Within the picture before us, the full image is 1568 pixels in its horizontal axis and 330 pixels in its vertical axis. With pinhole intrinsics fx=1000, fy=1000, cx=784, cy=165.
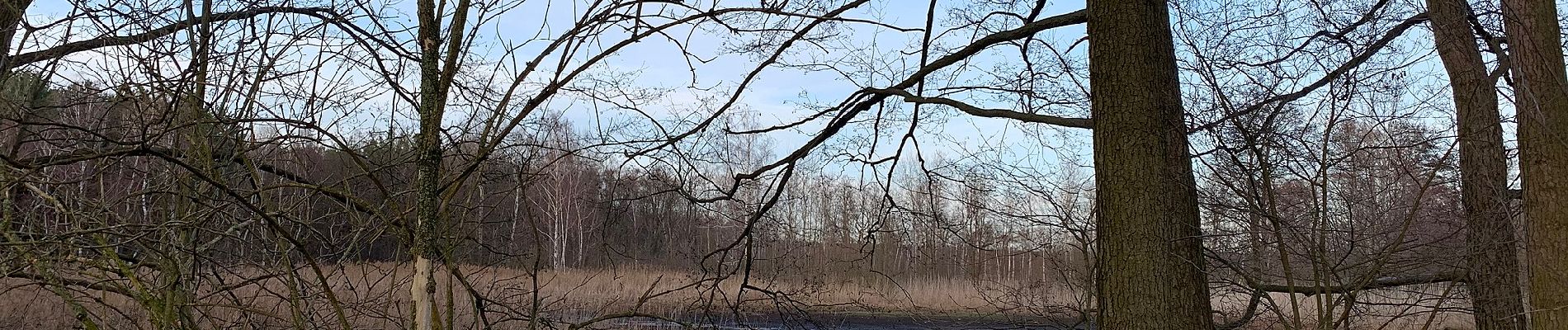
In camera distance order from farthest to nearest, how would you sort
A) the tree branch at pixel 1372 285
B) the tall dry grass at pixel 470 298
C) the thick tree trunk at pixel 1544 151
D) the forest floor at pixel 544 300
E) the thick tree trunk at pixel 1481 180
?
the thick tree trunk at pixel 1481 180 → the thick tree trunk at pixel 1544 151 → the tree branch at pixel 1372 285 → the forest floor at pixel 544 300 → the tall dry grass at pixel 470 298

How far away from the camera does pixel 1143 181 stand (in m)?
3.56

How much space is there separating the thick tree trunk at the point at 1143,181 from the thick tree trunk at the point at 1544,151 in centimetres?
265

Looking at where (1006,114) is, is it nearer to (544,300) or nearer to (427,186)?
(427,186)

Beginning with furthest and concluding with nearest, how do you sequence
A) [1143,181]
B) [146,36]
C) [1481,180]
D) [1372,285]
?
[1481,180], [1372,285], [1143,181], [146,36]

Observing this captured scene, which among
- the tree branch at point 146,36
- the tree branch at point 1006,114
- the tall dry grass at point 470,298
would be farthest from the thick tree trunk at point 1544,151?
the tree branch at point 146,36

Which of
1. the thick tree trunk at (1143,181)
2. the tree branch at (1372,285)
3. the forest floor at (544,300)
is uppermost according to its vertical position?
the thick tree trunk at (1143,181)

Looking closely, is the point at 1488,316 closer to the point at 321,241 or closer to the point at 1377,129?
the point at 1377,129

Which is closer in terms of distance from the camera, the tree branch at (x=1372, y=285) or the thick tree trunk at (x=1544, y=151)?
the tree branch at (x=1372, y=285)

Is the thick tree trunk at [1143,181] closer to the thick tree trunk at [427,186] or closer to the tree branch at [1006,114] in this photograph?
the tree branch at [1006,114]

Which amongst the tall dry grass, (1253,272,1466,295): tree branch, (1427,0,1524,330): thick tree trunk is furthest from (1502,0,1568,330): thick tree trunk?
the tall dry grass

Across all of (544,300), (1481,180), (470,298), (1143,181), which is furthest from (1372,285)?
(544,300)

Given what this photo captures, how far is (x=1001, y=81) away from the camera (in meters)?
5.16

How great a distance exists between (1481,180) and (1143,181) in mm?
3785

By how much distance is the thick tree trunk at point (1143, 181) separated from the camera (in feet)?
11.5
